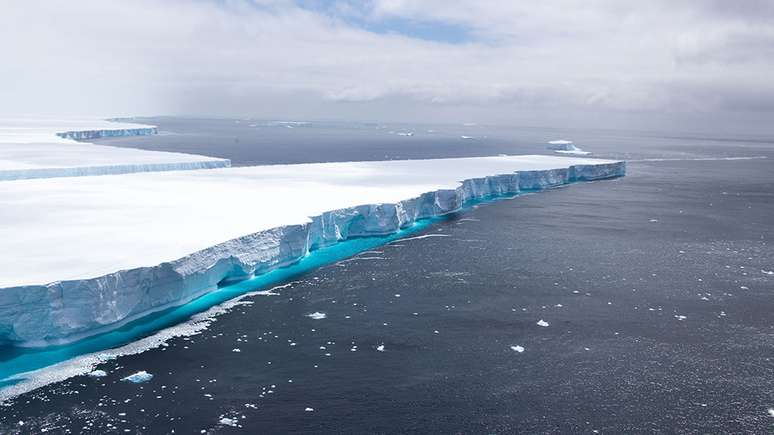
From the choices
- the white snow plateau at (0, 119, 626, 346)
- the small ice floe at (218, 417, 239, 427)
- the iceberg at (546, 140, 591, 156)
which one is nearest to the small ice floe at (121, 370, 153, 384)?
the white snow plateau at (0, 119, 626, 346)

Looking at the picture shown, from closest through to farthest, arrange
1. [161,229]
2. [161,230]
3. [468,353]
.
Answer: [468,353] → [161,230] → [161,229]

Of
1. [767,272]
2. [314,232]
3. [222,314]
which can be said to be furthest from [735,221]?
[222,314]

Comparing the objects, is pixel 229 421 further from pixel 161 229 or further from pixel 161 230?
pixel 161 229

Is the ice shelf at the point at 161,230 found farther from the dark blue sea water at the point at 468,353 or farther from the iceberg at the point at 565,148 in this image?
the iceberg at the point at 565,148

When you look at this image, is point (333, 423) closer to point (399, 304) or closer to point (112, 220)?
point (399, 304)

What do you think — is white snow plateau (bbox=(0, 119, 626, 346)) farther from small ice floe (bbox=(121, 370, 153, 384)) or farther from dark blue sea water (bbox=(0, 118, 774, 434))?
small ice floe (bbox=(121, 370, 153, 384))

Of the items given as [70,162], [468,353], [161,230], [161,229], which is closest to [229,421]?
[468,353]

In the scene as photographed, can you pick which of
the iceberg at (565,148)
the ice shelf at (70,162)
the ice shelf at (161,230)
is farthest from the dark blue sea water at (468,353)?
the iceberg at (565,148)
